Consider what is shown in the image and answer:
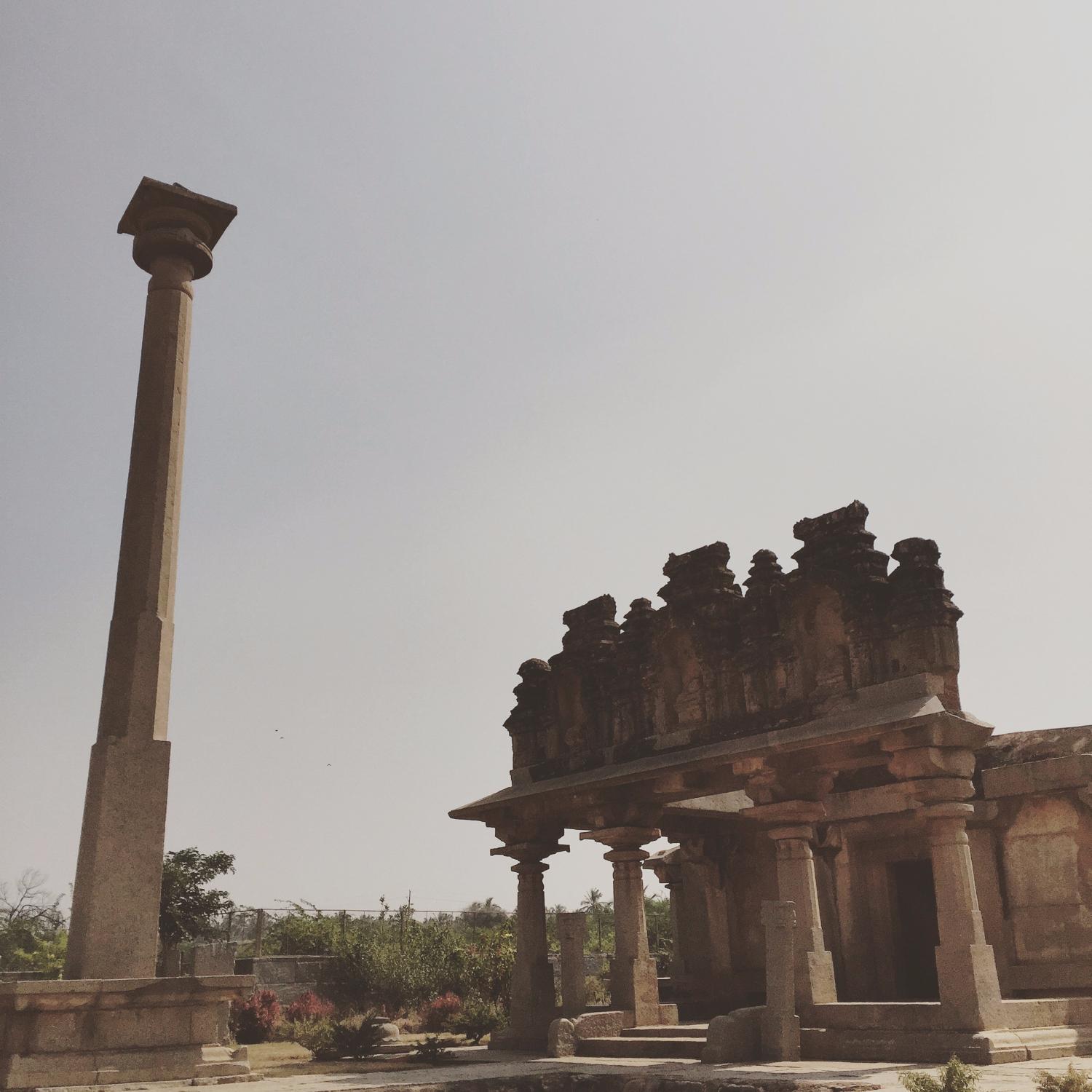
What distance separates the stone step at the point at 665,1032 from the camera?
11648mm

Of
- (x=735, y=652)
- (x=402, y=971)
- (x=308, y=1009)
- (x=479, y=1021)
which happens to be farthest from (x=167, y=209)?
(x=402, y=971)

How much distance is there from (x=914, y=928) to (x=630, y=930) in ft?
15.5

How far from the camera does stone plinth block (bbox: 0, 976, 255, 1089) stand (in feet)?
21.9

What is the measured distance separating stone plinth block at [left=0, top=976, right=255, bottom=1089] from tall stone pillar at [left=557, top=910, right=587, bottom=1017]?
21.1 ft

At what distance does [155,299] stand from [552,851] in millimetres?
8993

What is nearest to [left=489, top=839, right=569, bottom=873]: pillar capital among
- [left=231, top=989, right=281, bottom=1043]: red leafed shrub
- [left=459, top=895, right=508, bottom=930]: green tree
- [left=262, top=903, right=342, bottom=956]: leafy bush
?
[left=231, top=989, right=281, bottom=1043]: red leafed shrub

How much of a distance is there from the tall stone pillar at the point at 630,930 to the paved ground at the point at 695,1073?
52.2 inches

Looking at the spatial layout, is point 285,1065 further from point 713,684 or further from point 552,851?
point 713,684

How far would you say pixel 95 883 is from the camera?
7.36 meters

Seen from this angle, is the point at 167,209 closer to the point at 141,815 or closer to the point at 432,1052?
the point at 141,815

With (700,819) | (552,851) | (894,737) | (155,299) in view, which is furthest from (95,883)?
(700,819)

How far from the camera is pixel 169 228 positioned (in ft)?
30.1

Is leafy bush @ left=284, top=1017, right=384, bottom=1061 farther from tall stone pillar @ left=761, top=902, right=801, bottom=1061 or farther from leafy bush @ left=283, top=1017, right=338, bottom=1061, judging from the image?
A: tall stone pillar @ left=761, top=902, right=801, bottom=1061

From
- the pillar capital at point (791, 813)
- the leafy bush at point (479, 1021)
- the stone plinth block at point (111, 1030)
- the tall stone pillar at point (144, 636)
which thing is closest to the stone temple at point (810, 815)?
the pillar capital at point (791, 813)
